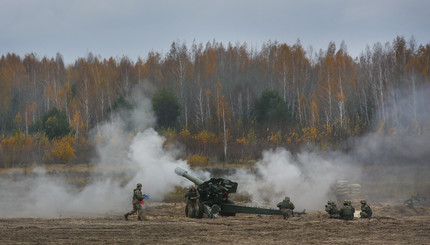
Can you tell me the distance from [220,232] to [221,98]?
136 ft

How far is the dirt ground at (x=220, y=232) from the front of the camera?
48.6ft

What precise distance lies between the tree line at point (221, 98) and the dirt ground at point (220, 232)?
66.2ft

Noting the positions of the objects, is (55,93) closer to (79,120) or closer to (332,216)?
(79,120)

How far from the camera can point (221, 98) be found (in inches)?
2266

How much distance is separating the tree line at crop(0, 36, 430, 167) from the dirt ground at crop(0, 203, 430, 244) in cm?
2018

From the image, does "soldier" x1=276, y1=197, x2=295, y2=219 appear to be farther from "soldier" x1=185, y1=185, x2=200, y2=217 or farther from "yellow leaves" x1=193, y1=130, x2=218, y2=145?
Result: "yellow leaves" x1=193, y1=130, x2=218, y2=145

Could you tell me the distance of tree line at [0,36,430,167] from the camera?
44.8 meters

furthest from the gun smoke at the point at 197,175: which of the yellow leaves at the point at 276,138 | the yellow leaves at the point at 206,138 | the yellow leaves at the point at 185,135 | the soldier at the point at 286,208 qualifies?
the yellow leaves at the point at 206,138

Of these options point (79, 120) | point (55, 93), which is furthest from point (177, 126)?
point (55, 93)

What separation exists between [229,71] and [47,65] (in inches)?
1186

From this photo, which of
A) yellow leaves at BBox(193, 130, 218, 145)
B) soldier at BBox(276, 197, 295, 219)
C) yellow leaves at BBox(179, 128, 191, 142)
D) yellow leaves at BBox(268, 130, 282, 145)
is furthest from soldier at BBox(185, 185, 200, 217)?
yellow leaves at BBox(179, 128, 191, 142)

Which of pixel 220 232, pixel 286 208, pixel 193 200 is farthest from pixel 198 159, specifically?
pixel 220 232

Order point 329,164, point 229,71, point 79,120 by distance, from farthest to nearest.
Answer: point 229,71 < point 79,120 < point 329,164

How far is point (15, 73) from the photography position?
3054 inches
